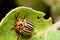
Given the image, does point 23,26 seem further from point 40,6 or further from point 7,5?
point 7,5

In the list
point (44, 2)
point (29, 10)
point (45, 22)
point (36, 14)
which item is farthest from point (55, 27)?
point (44, 2)

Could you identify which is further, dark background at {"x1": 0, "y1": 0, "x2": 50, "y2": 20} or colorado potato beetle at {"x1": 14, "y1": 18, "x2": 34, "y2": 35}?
dark background at {"x1": 0, "y1": 0, "x2": 50, "y2": 20}

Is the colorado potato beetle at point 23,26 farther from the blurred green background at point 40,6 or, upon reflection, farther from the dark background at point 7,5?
the dark background at point 7,5

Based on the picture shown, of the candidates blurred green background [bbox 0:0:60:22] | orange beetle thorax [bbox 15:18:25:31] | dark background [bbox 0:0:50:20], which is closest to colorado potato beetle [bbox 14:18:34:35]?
A: orange beetle thorax [bbox 15:18:25:31]

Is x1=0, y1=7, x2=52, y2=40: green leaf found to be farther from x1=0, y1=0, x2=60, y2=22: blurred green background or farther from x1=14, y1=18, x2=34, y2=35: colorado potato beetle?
x1=0, y1=0, x2=60, y2=22: blurred green background

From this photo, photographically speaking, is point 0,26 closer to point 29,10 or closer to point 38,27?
point 29,10

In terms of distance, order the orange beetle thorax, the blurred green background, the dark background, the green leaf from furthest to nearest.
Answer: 1. the dark background
2. the blurred green background
3. the orange beetle thorax
4. the green leaf

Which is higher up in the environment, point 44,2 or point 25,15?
point 44,2
